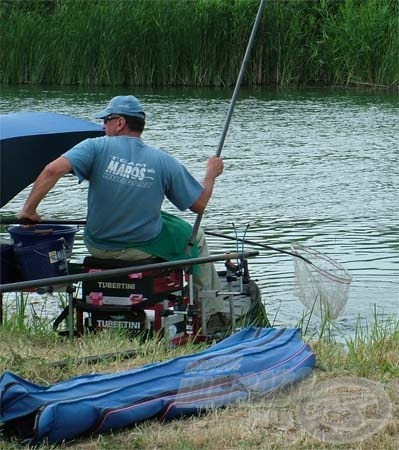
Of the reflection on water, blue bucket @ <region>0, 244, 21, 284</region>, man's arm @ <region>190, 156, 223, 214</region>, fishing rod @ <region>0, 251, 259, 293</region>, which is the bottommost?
the reflection on water

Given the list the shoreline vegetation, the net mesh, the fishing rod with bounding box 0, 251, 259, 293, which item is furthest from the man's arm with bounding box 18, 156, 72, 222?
the shoreline vegetation

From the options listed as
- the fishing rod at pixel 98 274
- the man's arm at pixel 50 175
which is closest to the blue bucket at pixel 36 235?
the man's arm at pixel 50 175

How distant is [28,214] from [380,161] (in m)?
9.87

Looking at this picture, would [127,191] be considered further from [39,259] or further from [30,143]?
[30,143]

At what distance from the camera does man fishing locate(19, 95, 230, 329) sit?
6176 mm

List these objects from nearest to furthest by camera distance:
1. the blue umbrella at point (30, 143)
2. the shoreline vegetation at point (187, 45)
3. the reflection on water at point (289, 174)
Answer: the blue umbrella at point (30, 143) < the reflection on water at point (289, 174) < the shoreline vegetation at point (187, 45)

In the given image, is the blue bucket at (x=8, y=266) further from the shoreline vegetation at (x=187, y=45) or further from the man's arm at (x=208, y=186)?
the shoreline vegetation at (x=187, y=45)

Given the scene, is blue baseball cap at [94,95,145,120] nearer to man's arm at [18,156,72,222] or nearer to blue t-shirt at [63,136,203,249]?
blue t-shirt at [63,136,203,249]

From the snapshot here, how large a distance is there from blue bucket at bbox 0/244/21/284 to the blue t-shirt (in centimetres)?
41

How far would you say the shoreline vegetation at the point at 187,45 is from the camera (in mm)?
25344

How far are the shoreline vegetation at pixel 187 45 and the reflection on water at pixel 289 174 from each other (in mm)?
1016

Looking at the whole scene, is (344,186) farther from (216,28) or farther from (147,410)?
(216,28)

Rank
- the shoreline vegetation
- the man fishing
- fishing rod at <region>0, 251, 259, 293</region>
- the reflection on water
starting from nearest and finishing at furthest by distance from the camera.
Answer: fishing rod at <region>0, 251, 259, 293</region> → the man fishing → the reflection on water → the shoreline vegetation

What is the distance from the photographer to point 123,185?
621cm
